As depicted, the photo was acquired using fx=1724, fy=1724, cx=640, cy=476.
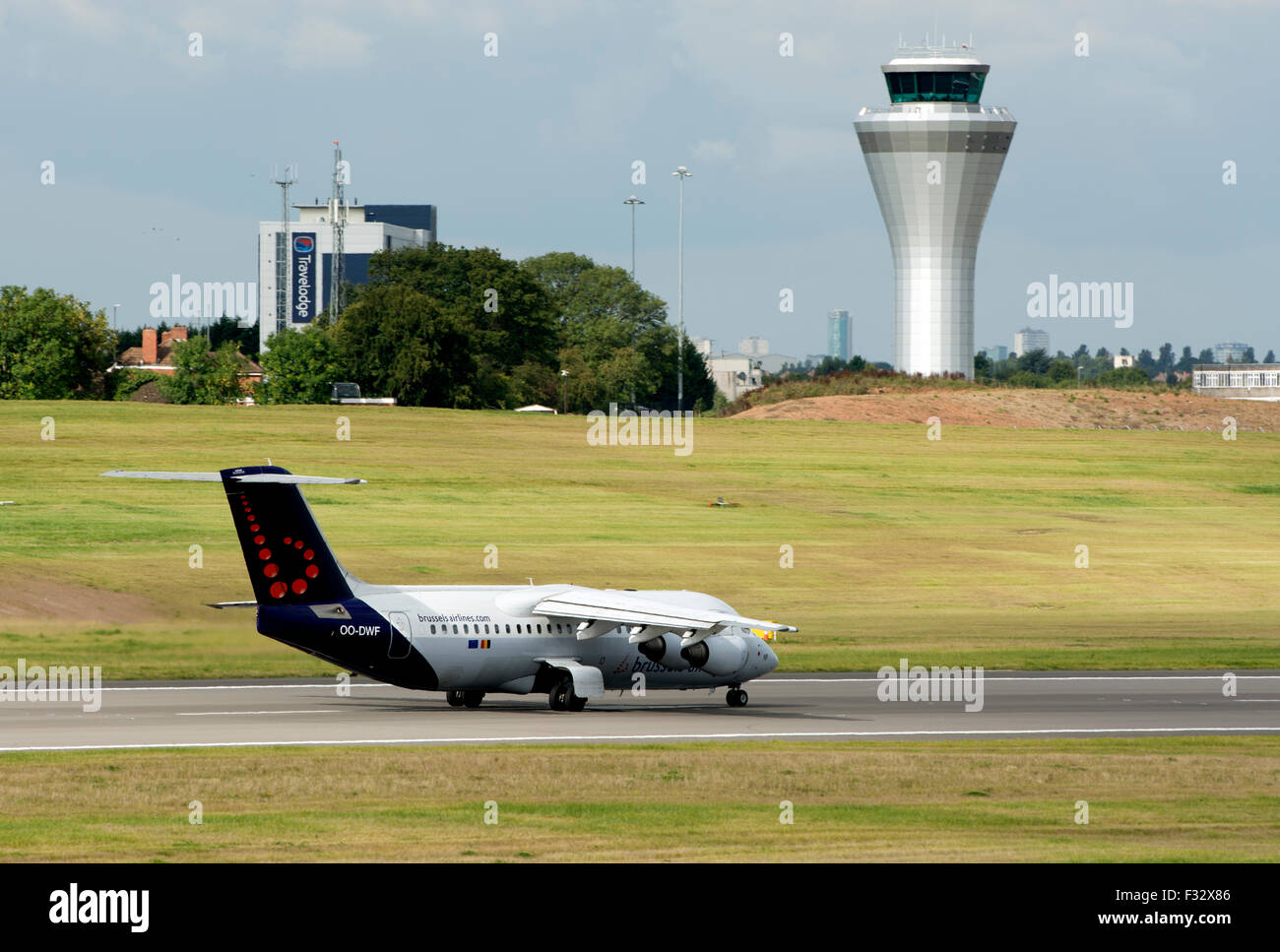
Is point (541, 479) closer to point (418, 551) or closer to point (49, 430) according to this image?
point (418, 551)

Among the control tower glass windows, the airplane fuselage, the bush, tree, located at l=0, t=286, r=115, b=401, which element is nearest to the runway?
the airplane fuselage

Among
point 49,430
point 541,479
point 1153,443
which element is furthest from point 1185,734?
point 1153,443

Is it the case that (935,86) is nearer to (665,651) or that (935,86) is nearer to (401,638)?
(665,651)

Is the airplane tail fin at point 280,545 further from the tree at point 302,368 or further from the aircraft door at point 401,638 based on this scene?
the tree at point 302,368

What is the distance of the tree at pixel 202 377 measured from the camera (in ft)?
606

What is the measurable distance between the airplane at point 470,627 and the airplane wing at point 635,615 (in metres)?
0.04

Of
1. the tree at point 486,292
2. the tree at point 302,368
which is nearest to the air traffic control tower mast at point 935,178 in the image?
the tree at point 486,292

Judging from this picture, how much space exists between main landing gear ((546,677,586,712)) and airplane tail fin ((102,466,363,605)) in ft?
20.4

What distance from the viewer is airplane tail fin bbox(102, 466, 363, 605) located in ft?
126

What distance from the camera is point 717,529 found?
3391 inches

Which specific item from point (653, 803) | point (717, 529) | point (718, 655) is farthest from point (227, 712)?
point (717, 529)

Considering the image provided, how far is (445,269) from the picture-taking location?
593ft

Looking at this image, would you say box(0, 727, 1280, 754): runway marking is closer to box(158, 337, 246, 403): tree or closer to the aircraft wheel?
the aircraft wheel

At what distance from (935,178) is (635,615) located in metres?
131
